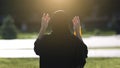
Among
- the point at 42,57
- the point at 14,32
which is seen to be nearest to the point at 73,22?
the point at 42,57

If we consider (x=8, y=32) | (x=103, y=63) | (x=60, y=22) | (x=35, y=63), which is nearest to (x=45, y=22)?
(x=60, y=22)

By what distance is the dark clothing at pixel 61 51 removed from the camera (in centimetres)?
479

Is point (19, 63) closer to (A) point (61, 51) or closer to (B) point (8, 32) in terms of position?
(A) point (61, 51)

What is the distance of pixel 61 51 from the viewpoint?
4840 mm

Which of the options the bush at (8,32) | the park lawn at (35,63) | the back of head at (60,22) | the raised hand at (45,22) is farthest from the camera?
the bush at (8,32)

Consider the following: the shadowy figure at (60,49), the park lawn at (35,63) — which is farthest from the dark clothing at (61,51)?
the park lawn at (35,63)

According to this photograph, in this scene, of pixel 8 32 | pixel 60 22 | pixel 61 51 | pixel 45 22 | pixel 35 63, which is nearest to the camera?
pixel 60 22

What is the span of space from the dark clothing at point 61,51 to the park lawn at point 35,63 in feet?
13.4

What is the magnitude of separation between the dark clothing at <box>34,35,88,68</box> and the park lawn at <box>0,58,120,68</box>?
4081 mm

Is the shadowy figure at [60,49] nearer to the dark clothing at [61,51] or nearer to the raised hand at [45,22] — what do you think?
the dark clothing at [61,51]

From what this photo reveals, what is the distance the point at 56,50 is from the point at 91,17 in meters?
37.0

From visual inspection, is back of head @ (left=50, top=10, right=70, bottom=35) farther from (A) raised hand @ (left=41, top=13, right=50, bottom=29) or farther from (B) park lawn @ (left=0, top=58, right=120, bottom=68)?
(B) park lawn @ (left=0, top=58, right=120, bottom=68)

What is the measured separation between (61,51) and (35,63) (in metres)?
4.57

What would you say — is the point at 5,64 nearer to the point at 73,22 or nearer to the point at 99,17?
the point at 73,22
